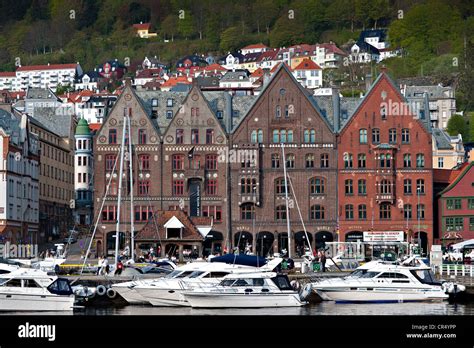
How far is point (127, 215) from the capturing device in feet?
370

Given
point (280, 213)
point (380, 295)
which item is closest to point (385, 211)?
point (280, 213)

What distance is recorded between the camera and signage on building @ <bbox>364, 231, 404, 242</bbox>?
11175 centimetres

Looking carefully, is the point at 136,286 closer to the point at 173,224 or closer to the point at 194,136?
the point at 173,224

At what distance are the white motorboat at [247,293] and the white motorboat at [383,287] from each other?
14.4 ft

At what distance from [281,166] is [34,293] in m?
54.1

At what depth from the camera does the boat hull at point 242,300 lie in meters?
64.0

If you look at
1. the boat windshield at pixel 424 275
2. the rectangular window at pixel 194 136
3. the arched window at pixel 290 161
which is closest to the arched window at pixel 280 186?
the arched window at pixel 290 161

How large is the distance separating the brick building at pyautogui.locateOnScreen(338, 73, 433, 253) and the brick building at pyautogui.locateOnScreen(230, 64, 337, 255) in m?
1.51

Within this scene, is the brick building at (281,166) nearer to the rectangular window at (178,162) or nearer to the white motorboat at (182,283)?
the rectangular window at (178,162)

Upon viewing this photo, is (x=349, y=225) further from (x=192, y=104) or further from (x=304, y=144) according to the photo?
(x=192, y=104)

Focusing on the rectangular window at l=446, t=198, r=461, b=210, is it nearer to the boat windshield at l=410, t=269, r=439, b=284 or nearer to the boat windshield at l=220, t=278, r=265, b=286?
the boat windshield at l=410, t=269, r=439, b=284

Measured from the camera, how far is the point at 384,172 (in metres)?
113

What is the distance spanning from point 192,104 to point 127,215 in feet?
38.1
